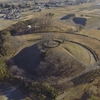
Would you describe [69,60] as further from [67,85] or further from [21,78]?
[21,78]

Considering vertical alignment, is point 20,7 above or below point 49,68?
above

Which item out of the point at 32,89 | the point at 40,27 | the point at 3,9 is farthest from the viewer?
the point at 3,9

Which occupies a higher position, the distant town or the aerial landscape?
the distant town

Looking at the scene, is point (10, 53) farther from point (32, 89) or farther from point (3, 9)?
point (3, 9)

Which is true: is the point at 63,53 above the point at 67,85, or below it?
above

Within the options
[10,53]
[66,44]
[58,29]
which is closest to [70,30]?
[58,29]

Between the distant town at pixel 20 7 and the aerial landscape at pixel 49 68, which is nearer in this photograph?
the aerial landscape at pixel 49 68

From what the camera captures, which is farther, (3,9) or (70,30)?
(3,9)

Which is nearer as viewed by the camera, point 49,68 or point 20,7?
point 49,68

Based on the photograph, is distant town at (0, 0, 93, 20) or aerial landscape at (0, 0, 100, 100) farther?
distant town at (0, 0, 93, 20)

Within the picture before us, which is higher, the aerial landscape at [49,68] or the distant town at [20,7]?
the distant town at [20,7]

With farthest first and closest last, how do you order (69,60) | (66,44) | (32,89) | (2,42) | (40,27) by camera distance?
(40,27) → (2,42) → (66,44) → (69,60) → (32,89)
